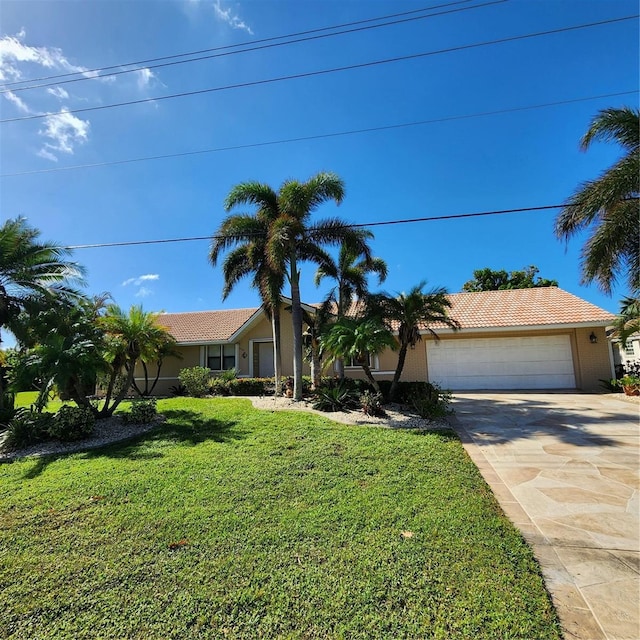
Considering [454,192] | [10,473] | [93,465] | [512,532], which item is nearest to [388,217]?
[454,192]

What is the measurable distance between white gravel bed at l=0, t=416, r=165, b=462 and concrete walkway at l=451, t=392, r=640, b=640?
8.44m

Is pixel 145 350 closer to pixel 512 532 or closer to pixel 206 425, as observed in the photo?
pixel 206 425

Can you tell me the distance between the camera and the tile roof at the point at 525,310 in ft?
51.8

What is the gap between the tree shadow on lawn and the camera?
7.17 m

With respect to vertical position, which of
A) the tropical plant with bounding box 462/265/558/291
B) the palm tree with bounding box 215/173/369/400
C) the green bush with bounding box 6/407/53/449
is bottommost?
the green bush with bounding box 6/407/53/449

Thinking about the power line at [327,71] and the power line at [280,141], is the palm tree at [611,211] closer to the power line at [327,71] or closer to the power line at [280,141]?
the power line at [280,141]

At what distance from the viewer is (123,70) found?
835cm

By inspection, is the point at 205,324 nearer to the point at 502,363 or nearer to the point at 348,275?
the point at 348,275

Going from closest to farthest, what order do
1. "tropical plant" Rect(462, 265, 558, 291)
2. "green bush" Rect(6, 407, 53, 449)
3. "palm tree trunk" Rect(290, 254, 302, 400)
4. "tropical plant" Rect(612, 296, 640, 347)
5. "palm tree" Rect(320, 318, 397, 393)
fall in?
"green bush" Rect(6, 407, 53, 449)
"palm tree" Rect(320, 318, 397, 393)
"tropical plant" Rect(612, 296, 640, 347)
"palm tree trunk" Rect(290, 254, 302, 400)
"tropical plant" Rect(462, 265, 558, 291)

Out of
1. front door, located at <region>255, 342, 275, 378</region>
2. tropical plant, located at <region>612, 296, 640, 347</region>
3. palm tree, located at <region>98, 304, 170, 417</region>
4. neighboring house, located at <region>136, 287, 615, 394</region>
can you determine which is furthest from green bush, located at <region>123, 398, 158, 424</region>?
tropical plant, located at <region>612, 296, 640, 347</region>

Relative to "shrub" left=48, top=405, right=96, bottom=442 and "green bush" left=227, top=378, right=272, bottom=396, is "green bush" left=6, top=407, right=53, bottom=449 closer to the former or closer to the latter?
"shrub" left=48, top=405, right=96, bottom=442

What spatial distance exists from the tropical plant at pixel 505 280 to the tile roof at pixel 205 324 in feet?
91.3

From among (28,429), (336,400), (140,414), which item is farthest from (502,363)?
(28,429)

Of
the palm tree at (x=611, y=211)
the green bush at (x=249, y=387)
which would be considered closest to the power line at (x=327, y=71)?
the palm tree at (x=611, y=211)
